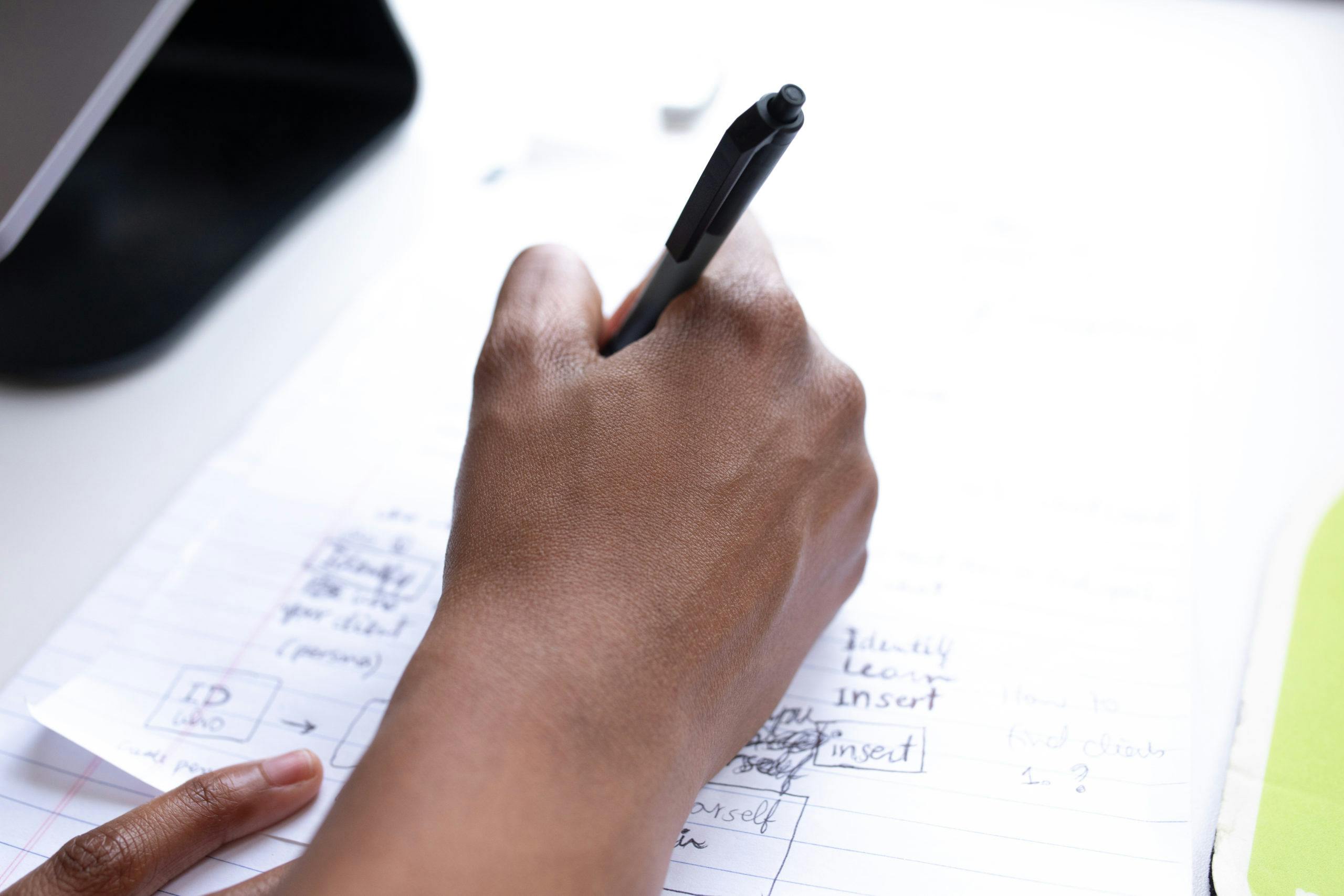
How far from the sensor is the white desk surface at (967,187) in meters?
0.53

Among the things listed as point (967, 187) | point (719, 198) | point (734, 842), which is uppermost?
point (719, 198)

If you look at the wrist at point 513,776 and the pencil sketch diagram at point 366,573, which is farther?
the pencil sketch diagram at point 366,573

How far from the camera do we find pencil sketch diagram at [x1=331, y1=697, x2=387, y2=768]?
17.0 inches

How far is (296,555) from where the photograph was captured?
52 centimetres

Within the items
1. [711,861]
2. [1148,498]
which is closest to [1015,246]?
[1148,498]

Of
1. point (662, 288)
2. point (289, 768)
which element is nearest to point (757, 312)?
point (662, 288)

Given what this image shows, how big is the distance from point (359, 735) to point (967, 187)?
552 millimetres

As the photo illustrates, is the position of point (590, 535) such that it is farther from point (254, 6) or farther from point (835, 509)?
point (254, 6)

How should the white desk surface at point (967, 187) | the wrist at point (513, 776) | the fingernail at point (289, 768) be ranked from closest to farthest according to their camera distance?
the wrist at point (513, 776), the fingernail at point (289, 768), the white desk surface at point (967, 187)

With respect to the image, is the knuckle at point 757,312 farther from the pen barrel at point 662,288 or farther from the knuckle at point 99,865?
the knuckle at point 99,865

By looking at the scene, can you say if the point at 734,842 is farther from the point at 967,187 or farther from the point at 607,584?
the point at 967,187

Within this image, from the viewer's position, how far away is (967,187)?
2.29 ft

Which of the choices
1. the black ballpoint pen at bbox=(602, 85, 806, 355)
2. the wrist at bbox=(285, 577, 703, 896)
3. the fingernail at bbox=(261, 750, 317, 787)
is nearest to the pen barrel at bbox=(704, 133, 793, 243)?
the black ballpoint pen at bbox=(602, 85, 806, 355)

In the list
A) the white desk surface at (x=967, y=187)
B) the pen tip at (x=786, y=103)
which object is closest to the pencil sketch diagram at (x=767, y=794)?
the white desk surface at (x=967, y=187)
